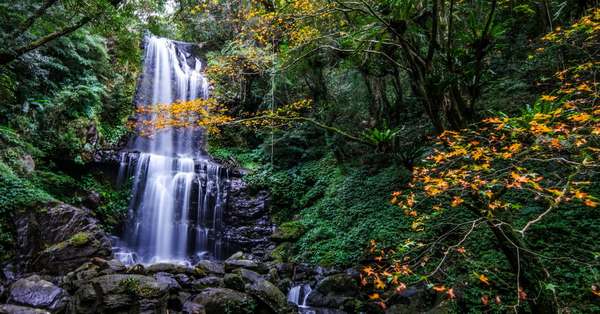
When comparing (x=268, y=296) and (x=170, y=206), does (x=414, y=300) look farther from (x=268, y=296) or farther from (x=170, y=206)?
(x=170, y=206)

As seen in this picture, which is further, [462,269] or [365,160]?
[365,160]

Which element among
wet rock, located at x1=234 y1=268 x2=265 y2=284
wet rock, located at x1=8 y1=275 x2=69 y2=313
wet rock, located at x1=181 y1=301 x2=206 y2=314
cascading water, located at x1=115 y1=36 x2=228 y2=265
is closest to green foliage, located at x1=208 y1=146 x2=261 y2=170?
cascading water, located at x1=115 y1=36 x2=228 y2=265

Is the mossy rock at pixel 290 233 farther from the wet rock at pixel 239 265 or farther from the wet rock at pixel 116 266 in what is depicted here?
the wet rock at pixel 116 266

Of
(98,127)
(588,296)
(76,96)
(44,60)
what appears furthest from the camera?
(98,127)

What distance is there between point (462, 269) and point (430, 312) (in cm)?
102

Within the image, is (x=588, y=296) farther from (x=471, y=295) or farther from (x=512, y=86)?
(x=512, y=86)

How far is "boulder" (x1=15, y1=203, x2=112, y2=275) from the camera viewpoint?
566 centimetres

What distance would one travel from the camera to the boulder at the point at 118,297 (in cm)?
418

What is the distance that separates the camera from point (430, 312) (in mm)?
3973

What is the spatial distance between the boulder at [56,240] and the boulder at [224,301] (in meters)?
2.93

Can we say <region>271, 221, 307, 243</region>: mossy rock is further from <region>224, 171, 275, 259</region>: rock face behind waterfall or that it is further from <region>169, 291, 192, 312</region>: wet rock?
<region>169, 291, 192, 312</region>: wet rock

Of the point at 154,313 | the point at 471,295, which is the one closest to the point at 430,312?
the point at 471,295

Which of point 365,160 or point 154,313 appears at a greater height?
point 365,160

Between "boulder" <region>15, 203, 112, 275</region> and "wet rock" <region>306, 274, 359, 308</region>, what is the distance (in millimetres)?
4707
